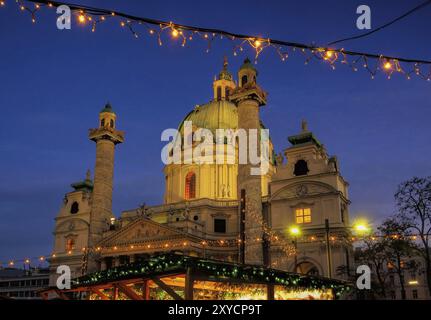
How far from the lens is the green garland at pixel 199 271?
565 inches

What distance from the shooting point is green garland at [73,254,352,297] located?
47.1ft

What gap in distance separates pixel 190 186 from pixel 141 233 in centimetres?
1296

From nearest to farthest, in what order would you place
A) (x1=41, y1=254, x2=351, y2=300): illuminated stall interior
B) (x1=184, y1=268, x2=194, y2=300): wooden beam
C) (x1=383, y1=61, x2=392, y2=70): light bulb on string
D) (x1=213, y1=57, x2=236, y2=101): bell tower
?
(x1=184, y1=268, x2=194, y2=300): wooden beam < (x1=383, y1=61, x2=392, y2=70): light bulb on string < (x1=41, y1=254, x2=351, y2=300): illuminated stall interior < (x1=213, y1=57, x2=236, y2=101): bell tower

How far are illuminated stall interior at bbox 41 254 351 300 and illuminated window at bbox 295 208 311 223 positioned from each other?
29767mm

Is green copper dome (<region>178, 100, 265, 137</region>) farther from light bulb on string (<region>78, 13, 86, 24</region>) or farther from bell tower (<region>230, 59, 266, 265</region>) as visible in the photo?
light bulb on string (<region>78, 13, 86, 24</region>)

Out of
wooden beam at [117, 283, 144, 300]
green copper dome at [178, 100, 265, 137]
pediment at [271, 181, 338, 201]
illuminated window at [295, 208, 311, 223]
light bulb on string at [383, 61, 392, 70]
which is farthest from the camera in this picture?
green copper dome at [178, 100, 265, 137]

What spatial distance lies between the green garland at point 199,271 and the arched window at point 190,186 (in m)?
46.6

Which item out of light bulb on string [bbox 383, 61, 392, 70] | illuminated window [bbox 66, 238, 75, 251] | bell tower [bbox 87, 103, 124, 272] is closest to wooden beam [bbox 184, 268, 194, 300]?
light bulb on string [bbox 383, 61, 392, 70]

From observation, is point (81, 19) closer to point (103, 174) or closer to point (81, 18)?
point (81, 18)

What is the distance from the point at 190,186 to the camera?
66688mm

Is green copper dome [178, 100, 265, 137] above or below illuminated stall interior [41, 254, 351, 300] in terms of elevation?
above

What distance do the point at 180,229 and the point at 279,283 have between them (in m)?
36.7
